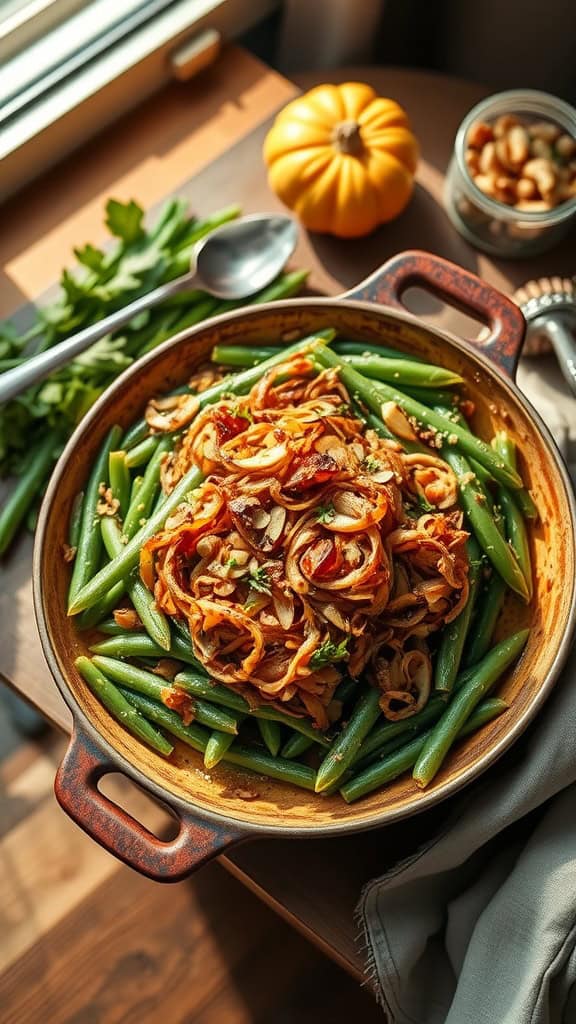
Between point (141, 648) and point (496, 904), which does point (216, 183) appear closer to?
point (141, 648)

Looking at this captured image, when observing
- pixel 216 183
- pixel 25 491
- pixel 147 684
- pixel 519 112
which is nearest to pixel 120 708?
pixel 147 684

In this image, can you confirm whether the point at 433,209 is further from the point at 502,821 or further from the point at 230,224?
the point at 502,821

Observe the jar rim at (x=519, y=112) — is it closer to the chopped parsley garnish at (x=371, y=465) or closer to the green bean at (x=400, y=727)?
the chopped parsley garnish at (x=371, y=465)

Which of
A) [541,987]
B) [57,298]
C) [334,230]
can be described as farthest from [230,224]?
[541,987]

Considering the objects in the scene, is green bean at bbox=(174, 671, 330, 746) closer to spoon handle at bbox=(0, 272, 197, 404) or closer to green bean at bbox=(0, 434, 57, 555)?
green bean at bbox=(0, 434, 57, 555)

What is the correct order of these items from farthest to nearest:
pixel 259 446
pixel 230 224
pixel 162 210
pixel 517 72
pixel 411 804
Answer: pixel 517 72
pixel 162 210
pixel 230 224
pixel 259 446
pixel 411 804

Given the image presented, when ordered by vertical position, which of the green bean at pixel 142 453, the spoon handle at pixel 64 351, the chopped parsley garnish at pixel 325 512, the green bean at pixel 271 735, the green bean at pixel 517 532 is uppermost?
the spoon handle at pixel 64 351

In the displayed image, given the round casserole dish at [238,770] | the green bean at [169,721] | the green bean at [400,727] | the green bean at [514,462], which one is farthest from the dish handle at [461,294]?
the green bean at [169,721]
